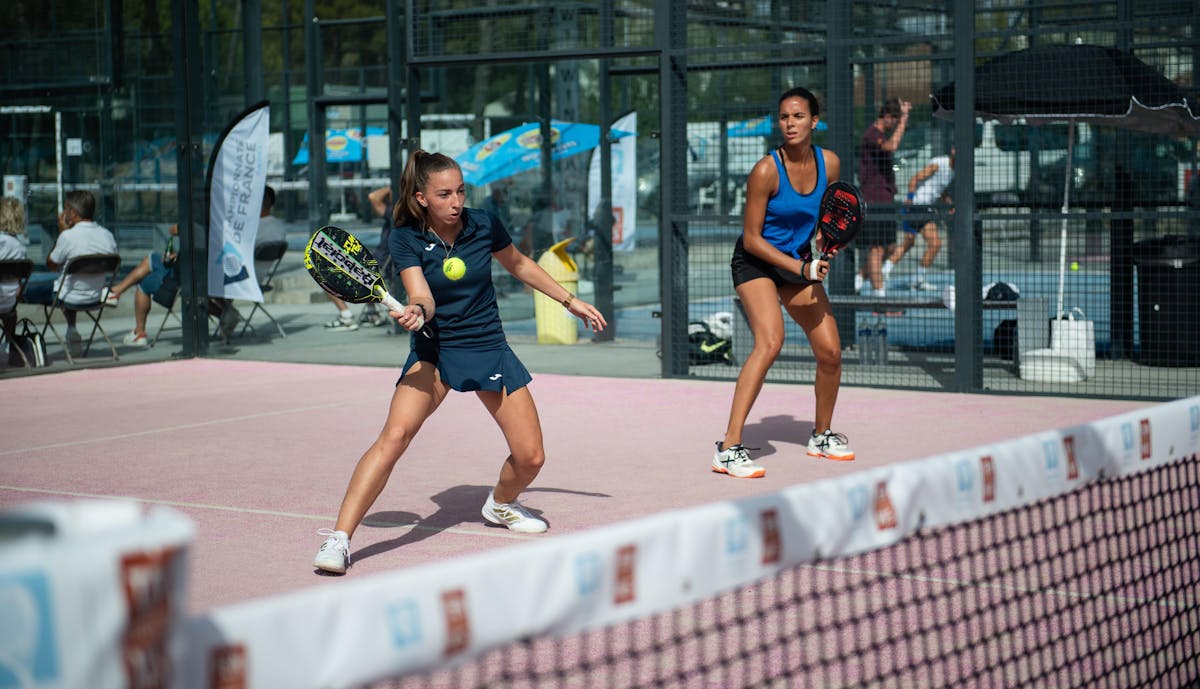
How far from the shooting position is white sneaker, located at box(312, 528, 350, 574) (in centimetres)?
564

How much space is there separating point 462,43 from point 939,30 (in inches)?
178

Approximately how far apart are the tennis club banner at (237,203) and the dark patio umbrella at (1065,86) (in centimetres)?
606

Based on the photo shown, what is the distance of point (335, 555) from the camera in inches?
223

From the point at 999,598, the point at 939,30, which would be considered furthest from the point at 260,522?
the point at 939,30

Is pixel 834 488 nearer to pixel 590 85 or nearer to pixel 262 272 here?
pixel 262 272

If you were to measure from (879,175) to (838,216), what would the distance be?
4.84m

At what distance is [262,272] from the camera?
49.0 ft

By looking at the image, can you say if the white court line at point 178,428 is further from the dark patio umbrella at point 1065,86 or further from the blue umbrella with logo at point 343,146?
the blue umbrella with logo at point 343,146

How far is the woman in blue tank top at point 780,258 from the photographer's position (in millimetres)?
7613

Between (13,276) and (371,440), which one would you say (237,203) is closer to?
(13,276)

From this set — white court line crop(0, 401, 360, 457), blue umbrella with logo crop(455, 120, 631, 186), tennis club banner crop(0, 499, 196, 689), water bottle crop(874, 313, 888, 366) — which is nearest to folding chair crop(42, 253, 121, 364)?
white court line crop(0, 401, 360, 457)

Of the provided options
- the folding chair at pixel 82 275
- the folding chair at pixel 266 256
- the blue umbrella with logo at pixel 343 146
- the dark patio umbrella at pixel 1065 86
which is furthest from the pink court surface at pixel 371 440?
the blue umbrella with logo at pixel 343 146

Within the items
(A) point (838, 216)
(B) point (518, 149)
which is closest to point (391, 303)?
(A) point (838, 216)

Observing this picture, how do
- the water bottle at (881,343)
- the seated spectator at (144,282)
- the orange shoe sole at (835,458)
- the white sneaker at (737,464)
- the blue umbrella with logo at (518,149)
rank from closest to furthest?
the white sneaker at (737,464)
the orange shoe sole at (835,458)
the water bottle at (881,343)
the seated spectator at (144,282)
the blue umbrella with logo at (518,149)
